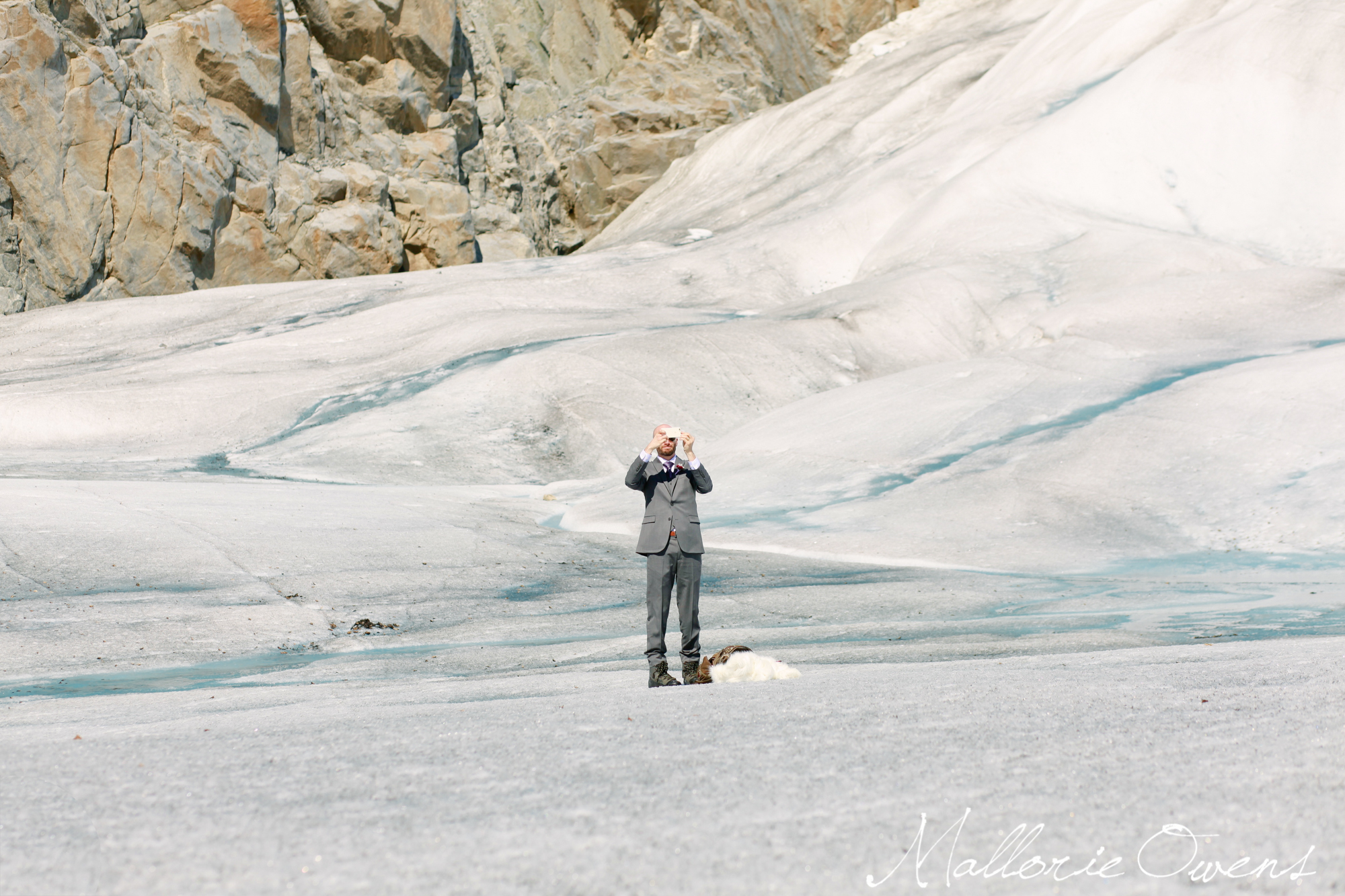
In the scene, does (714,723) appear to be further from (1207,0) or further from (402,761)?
(1207,0)

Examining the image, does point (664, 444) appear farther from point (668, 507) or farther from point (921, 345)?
point (921, 345)

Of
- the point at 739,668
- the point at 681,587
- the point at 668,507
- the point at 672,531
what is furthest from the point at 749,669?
the point at 668,507

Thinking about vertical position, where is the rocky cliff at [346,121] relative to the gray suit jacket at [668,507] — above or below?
above

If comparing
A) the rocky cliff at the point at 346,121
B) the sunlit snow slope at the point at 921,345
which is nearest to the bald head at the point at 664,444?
the sunlit snow slope at the point at 921,345

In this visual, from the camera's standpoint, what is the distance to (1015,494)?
495 inches

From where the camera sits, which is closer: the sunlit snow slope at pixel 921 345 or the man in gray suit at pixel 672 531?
the man in gray suit at pixel 672 531

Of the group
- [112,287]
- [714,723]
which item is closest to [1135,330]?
[714,723]

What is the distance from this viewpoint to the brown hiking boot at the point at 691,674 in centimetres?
559

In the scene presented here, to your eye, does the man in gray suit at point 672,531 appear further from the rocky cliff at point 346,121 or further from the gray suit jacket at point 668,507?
the rocky cliff at point 346,121

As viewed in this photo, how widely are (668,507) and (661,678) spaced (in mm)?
869

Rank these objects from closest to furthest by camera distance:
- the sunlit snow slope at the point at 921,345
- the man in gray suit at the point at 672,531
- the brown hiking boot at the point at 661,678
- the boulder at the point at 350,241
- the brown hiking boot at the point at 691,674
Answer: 1. the brown hiking boot at the point at 661,678
2. the brown hiking boot at the point at 691,674
3. the man in gray suit at the point at 672,531
4. the sunlit snow slope at the point at 921,345
5. the boulder at the point at 350,241

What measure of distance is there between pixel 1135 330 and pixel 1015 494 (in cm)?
590

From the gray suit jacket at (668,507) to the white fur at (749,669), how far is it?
22.9 inches

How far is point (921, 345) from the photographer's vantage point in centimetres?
2131
